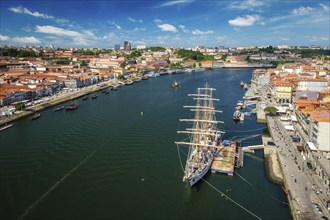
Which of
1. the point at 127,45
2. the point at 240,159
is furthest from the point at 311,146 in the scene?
the point at 127,45

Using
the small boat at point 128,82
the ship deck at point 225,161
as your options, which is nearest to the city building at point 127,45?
the small boat at point 128,82

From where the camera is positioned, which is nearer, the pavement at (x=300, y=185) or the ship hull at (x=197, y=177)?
the pavement at (x=300, y=185)

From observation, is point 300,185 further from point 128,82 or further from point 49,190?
point 128,82

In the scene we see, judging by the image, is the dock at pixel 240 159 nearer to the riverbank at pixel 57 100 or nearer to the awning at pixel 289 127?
the awning at pixel 289 127

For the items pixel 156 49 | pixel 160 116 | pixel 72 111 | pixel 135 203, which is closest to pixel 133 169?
pixel 135 203

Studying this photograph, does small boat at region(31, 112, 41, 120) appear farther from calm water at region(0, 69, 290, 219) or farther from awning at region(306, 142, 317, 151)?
awning at region(306, 142, 317, 151)

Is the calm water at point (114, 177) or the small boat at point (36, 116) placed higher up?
the small boat at point (36, 116)

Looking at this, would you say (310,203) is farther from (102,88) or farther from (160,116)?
(102,88)
